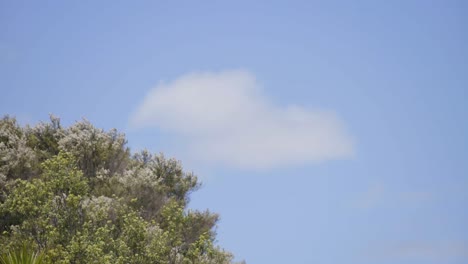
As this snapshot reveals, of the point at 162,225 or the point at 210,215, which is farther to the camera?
the point at 210,215

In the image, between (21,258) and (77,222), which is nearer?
(21,258)

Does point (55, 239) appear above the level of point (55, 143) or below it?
below

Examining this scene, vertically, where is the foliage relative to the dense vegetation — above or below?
below

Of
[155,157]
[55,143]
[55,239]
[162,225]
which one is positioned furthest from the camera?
[155,157]

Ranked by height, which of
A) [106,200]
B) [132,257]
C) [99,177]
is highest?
[99,177]

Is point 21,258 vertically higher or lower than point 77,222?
lower

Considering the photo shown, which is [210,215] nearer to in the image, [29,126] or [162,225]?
[162,225]

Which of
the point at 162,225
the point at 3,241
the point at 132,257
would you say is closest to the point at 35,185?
the point at 3,241

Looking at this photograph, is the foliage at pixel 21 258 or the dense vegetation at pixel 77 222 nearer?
the foliage at pixel 21 258

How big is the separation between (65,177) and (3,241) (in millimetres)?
4728

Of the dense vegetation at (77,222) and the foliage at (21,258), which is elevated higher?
the dense vegetation at (77,222)

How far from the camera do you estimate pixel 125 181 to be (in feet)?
145

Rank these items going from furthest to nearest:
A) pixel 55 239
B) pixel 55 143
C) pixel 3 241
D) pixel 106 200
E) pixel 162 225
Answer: pixel 55 143
pixel 162 225
pixel 106 200
pixel 3 241
pixel 55 239

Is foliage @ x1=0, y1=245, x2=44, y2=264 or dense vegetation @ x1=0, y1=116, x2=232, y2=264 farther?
dense vegetation @ x1=0, y1=116, x2=232, y2=264
